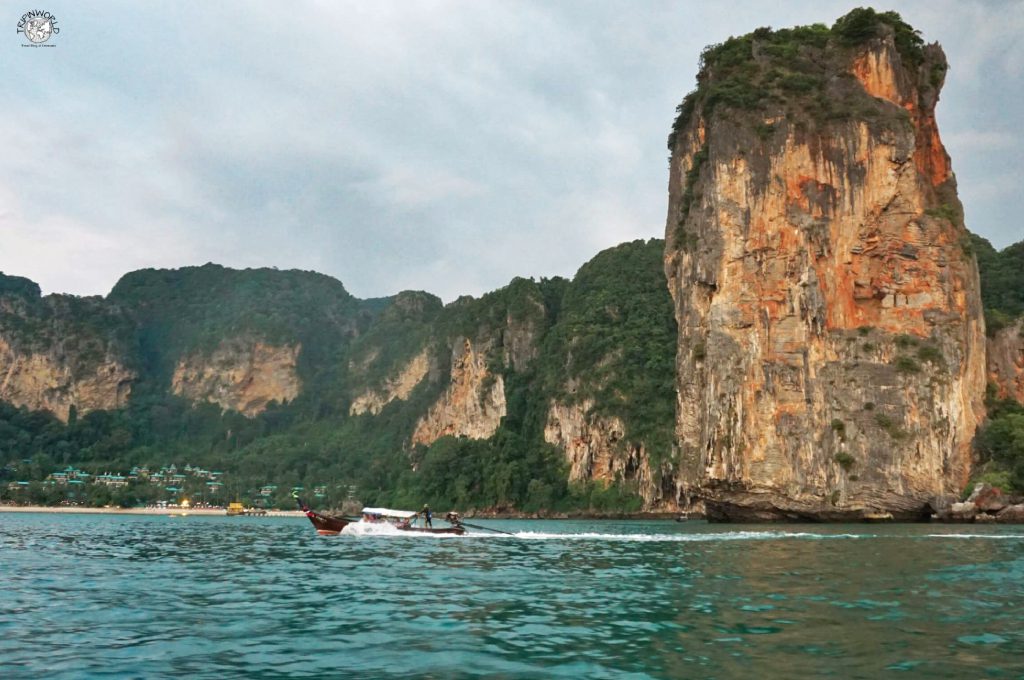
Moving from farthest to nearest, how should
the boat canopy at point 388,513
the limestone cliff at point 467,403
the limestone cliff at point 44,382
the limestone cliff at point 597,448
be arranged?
1. the limestone cliff at point 44,382
2. the limestone cliff at point 467,403
3. the limestone cliff at point 597,448
4. the boat canopy at point 388,513

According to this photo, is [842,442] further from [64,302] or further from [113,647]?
[64,302]

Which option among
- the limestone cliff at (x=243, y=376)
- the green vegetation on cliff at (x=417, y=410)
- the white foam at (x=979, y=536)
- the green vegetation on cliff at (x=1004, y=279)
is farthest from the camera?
the limestone cliff at (x=243, y=376)

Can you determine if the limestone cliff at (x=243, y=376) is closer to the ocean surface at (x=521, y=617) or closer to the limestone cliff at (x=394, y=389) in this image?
the limestone cliff at (x=394, y=389)

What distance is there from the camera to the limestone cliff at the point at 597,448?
87.9 meters

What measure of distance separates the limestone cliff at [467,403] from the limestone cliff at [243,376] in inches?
2518

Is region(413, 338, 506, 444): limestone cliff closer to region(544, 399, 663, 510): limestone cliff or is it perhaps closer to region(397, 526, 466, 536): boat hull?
region(544, 399, 663, 510): limestone cliff

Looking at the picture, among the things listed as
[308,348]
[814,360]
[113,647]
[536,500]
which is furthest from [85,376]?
[113,647]

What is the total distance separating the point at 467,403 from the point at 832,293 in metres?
76.3

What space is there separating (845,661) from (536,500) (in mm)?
86098

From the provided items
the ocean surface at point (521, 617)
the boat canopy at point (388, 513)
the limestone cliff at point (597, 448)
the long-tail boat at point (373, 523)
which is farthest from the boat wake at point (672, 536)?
the limestone cliff at point (597, 448)

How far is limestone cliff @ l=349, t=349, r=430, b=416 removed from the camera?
163m

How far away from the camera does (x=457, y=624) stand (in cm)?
1202

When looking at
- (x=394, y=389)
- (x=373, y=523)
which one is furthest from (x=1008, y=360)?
(x=394, y=389)

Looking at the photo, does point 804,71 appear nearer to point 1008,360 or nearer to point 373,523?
point 1008,360
